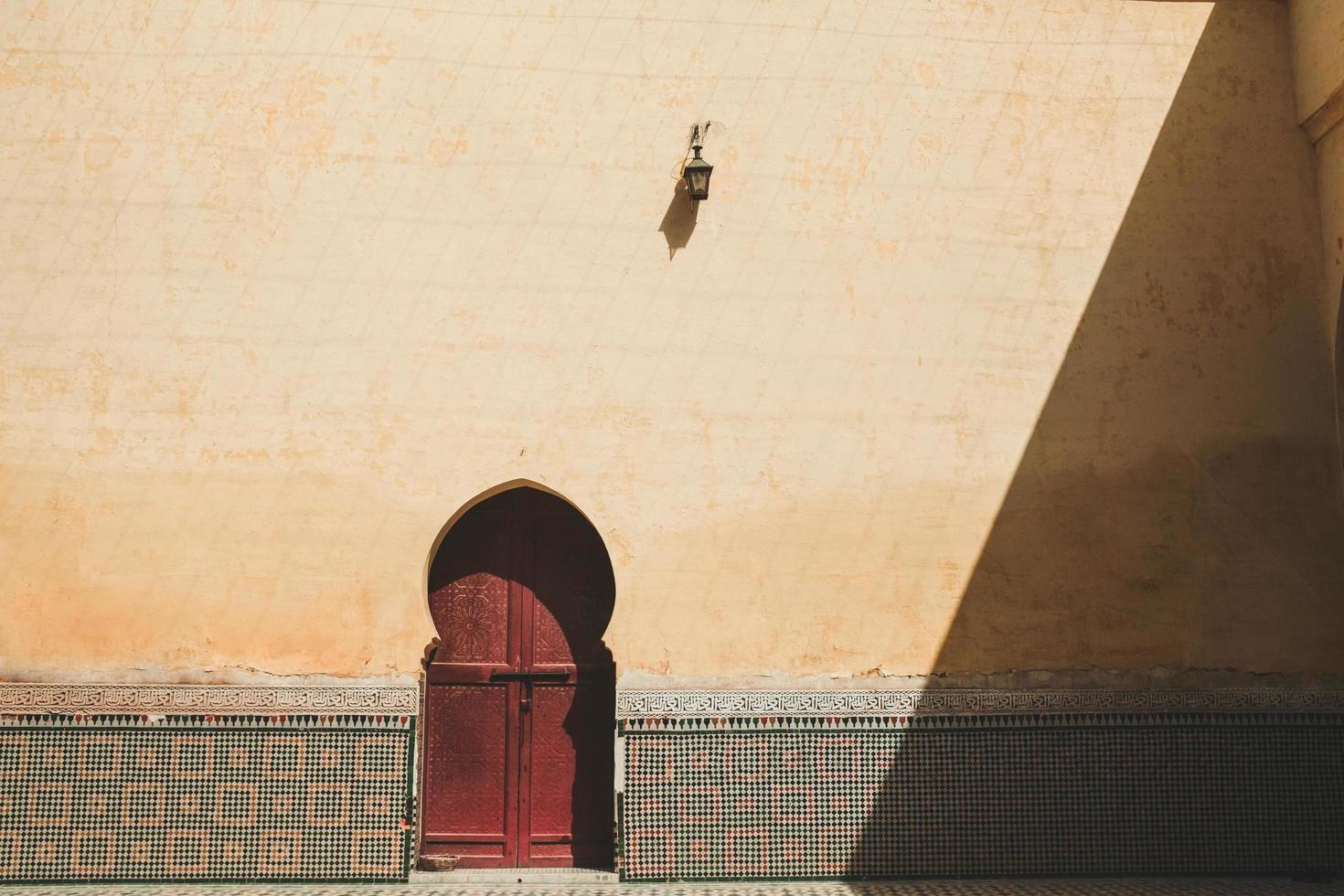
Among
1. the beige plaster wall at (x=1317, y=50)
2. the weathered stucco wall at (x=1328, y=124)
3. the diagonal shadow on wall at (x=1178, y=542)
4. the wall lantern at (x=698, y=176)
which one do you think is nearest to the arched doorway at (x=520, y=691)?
the diagonal shadow on wall at (x=1178, y=542)

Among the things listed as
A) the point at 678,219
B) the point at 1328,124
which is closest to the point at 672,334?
the point at 678,219

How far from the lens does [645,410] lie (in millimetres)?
5301

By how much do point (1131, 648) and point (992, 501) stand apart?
88 centimetres

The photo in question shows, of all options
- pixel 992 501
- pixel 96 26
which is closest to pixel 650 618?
pixel 992 501

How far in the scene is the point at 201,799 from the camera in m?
4.95

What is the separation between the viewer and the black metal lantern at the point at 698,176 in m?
5.33

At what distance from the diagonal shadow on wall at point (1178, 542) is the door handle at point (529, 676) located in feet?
4.76

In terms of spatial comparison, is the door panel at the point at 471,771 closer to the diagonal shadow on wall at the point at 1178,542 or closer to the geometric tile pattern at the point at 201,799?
the geometric tile pattern at the point at 201,799

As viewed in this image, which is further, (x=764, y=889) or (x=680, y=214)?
(x=680, y=214)

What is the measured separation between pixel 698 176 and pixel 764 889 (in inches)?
120

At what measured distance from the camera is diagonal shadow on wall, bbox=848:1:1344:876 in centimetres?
515

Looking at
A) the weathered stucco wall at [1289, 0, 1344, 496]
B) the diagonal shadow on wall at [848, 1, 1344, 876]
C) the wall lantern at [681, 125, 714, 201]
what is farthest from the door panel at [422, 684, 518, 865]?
the weathered stucco wall at [1289, 0, 1344, 496]

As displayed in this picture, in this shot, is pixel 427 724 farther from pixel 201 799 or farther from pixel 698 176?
pixel 698 176

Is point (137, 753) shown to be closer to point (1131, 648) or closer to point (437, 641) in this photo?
point (437, 641)
